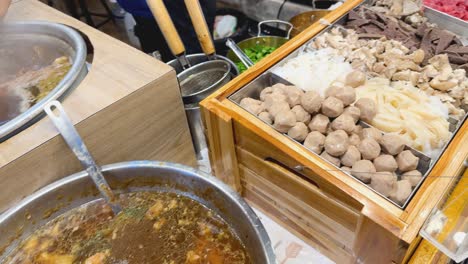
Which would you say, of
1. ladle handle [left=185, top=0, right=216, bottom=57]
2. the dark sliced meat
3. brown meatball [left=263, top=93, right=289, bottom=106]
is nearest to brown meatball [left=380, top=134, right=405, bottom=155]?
brown meatball [left=263, top=93, right=289, bottom=106]

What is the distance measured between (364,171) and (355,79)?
46 centimetres

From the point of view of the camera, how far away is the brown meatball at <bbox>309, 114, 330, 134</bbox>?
3.76 feet

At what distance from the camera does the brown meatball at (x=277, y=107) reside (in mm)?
1165

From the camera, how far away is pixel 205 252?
1.06 metres

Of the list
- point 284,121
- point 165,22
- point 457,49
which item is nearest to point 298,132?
point 284,121

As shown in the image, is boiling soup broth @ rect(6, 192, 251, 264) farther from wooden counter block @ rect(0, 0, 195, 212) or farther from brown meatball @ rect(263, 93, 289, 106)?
brown meatball @ rect(263, 93, 289, 106)

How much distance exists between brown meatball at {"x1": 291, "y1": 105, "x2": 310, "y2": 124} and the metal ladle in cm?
66

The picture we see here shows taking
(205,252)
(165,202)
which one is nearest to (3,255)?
(165,202)

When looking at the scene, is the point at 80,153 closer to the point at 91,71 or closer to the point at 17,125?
the point at 17,125

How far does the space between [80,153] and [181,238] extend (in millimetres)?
407

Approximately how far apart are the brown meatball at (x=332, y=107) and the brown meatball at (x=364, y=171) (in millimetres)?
202

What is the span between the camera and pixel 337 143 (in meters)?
1.07

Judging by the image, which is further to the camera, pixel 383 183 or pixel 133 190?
pixel 133 190

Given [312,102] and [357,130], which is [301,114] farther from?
[357,130]
